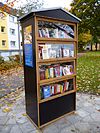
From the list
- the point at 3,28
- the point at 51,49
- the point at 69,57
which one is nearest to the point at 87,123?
the point at 69,57

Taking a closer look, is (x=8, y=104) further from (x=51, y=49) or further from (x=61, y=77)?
(x=51, y=49)

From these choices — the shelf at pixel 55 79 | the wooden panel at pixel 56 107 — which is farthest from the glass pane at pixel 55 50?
the wooden panel at pixel 56 107

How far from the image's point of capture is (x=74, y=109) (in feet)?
11.6

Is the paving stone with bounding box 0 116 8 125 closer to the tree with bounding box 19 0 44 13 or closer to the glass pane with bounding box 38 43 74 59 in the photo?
the glass pane with bounding box 38 43 74 59

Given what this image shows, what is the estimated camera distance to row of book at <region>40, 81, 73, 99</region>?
2.95 m

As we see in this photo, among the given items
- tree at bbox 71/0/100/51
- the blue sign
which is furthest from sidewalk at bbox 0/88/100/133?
tree at bbox 71/0/100/51

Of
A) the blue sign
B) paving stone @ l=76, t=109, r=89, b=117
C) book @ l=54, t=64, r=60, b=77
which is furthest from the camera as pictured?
paving stone @ l=76, t=109, r=89, b=117

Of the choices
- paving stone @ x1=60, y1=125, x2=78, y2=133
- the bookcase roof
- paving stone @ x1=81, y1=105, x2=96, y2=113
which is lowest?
paving stone @ x1=60, y1=125, x2=78, y2=133

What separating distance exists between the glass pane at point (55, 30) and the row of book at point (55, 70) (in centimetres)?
62

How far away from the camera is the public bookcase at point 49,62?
268cm

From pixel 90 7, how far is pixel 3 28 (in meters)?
17.3

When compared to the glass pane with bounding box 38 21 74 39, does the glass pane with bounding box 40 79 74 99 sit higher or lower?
lower

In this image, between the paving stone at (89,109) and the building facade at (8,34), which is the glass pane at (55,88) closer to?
the paving stone at (89,109)

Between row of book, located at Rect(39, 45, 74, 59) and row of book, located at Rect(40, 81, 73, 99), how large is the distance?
0.63 metres
